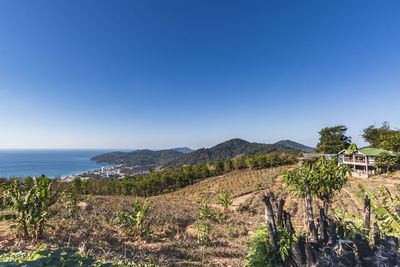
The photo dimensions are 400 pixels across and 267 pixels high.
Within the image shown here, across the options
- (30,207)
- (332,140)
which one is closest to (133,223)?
(30,207)

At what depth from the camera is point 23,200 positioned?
3.88 metres

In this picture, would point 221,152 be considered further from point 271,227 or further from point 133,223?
point 271,227

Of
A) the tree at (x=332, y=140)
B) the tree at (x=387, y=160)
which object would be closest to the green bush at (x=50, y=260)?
the tree at (x=387, y=160)

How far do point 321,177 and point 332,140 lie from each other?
1894 inches

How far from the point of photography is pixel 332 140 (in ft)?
129

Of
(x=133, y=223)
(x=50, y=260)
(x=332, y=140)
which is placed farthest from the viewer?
(x=332, y=140)

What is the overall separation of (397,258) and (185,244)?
183 inches

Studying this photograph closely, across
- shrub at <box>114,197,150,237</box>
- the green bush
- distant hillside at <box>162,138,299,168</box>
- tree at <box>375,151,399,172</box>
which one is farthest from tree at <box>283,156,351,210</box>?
distant hillside at <box>162,138,299,168</box>

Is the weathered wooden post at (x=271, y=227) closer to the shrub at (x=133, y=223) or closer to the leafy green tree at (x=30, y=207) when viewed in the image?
the shrub at (x=133, y=223)

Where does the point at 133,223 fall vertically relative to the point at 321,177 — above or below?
below

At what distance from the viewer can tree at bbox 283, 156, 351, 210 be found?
126 inches

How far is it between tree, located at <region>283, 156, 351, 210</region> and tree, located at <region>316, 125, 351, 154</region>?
1782 inches

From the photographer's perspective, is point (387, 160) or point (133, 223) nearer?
point (133, 223)

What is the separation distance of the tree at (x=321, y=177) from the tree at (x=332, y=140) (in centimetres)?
4525
